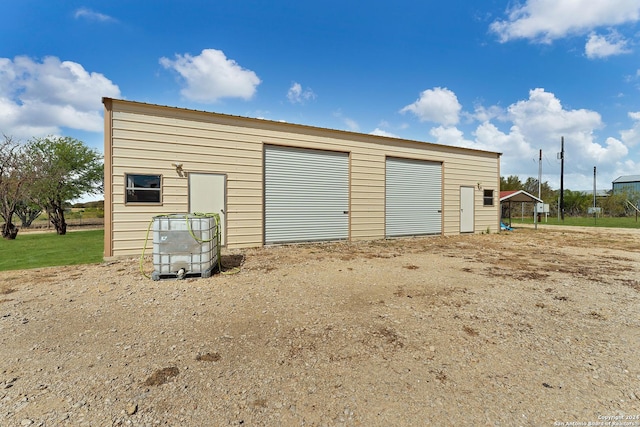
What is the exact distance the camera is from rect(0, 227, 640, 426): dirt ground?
1941mm

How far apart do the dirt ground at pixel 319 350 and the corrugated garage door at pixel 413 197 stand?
6104 mm

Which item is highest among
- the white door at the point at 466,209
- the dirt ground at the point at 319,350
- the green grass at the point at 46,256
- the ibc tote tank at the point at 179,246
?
the white door at the point at 466,209

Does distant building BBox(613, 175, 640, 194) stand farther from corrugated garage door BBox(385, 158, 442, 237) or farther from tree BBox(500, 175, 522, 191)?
corrugated garage door BBox(385, 158, 442, 237)

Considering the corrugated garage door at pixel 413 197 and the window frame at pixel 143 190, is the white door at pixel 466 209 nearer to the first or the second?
the corrugated garage door at pixel 413 197

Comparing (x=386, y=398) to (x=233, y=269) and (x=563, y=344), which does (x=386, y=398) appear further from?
(x=233, y=269)

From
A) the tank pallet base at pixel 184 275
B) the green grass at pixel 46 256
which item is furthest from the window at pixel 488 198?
the green grass at pixel 46 256

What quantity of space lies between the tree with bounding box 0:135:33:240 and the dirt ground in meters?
9.56

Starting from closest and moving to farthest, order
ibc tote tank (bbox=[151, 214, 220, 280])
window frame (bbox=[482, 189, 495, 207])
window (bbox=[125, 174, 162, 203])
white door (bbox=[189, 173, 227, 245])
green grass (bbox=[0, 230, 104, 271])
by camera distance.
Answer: ibc tote tank (bbox=[151, 214, 220, 280]), green grass (bbox=[0, 230, 104, 271]), window (bbox=[125, 174, 162, 203]), white door (bbox=[189, 173, 227, 245]), window frame (bbox=[482, 189, 495, 207])

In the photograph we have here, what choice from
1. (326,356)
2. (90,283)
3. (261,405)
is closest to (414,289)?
(326,356)

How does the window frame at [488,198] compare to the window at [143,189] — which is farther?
the window frame at [488,198]

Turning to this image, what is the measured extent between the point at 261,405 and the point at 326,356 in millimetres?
810

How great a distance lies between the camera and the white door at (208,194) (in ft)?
26.5

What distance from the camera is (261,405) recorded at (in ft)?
6.56

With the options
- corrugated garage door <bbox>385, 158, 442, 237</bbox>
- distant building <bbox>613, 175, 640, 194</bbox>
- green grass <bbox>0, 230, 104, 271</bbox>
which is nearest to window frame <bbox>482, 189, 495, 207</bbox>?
corrugated garage door <bbox>385, 158, 442, 237</bbox>
